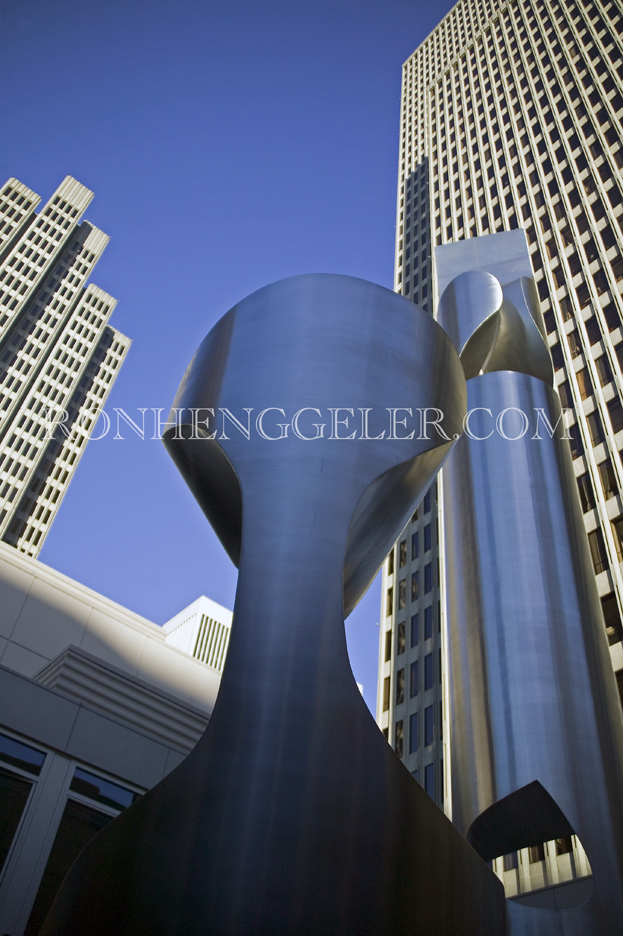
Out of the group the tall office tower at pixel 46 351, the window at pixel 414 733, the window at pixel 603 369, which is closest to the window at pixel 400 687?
the window at pixel 414 733

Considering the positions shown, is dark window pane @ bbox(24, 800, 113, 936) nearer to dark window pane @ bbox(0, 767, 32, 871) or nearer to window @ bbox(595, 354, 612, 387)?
dark window pane @ bbox(0, 767, 32, 871)

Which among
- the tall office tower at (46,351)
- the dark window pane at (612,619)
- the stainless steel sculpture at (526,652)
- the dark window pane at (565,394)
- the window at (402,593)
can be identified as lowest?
the stainless steel sculpture at (526,652)

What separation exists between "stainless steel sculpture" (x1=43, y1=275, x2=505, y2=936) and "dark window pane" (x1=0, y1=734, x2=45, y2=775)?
3.38 meters

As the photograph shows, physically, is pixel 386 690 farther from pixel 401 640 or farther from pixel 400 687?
pixel 401 640

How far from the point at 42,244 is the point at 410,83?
137 ft

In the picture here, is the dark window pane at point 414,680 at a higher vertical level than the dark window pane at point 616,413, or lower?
lower

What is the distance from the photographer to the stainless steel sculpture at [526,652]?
838 cm

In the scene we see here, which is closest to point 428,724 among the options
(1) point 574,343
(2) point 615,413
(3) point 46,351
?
(2) point 615,413

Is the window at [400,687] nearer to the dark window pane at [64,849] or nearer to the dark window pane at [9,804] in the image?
the dark window pane at [64,849]

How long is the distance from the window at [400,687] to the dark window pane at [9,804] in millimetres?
33060

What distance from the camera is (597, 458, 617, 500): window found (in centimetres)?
3262

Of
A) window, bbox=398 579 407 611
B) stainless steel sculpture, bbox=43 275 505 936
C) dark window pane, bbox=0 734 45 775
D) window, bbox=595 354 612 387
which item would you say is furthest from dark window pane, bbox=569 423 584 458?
A: dark window pane, bbox=0 734 45 775

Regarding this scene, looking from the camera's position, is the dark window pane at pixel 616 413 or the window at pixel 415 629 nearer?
the dark window pane at pixel 616 413

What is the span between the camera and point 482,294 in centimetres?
1501
